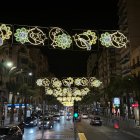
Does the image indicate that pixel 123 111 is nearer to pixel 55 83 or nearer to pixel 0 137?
pixel 55 83

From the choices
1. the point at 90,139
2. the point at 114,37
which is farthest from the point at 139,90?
the point at 114,37

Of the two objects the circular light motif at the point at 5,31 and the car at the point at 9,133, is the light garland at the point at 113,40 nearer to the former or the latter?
the circular light motif at the point at 5,31

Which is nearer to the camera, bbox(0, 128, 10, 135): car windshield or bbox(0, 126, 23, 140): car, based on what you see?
bbox(0, 126, 23, 140): car

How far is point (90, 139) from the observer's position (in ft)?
97.3

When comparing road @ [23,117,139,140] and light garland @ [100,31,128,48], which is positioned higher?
Result: light garland @ [100,31,128,48]

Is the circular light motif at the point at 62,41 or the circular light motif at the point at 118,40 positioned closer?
the circular light motif at the point at 62,41

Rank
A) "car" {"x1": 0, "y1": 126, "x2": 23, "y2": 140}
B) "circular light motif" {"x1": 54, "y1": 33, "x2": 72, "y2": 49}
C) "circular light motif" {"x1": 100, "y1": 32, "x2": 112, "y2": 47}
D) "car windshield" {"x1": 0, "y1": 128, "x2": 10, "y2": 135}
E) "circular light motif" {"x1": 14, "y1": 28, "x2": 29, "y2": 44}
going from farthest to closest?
"circular light motif" {"x1": 100, "y1": 32, "x2": 112, "y2": 47} → "car windshield" {"x1": 0, "y1": 128, "x2": 10, "y2": 135} → "circular light motif" {"x1": 54, "y1": 33, "x2": 72, "y2": 49} → "car" {"x1": 0, "y1": 126, "x2": 23, "y2": 140} → "circular light motif" {"x1": 14, "y1": 28, "x2": 29, "y2": 44}

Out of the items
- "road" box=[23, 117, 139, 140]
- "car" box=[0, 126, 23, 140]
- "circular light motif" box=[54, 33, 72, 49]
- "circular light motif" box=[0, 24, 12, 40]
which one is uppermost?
"circular light motif" box=[0, 24, 12, 40]

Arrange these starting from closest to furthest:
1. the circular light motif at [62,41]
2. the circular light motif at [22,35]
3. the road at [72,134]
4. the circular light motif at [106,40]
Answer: the circular light motif at [22,35], the circular light motif at [62,41], the circular light motif at [106,40], the road at [72,134]

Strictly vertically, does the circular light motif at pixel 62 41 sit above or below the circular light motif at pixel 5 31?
below

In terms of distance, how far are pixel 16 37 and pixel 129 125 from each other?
30685mm

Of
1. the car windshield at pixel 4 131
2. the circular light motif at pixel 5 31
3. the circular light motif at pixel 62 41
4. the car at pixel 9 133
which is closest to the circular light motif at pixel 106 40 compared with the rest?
the circular light motif at pixel 62 41

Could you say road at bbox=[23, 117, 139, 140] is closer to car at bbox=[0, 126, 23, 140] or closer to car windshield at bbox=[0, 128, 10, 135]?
car at bbox=[0, 126, 23, 140]

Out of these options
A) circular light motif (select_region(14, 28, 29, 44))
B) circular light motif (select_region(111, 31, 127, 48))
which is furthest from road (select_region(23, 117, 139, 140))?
circular light motif (select_region(14, 28, 29, 44))
